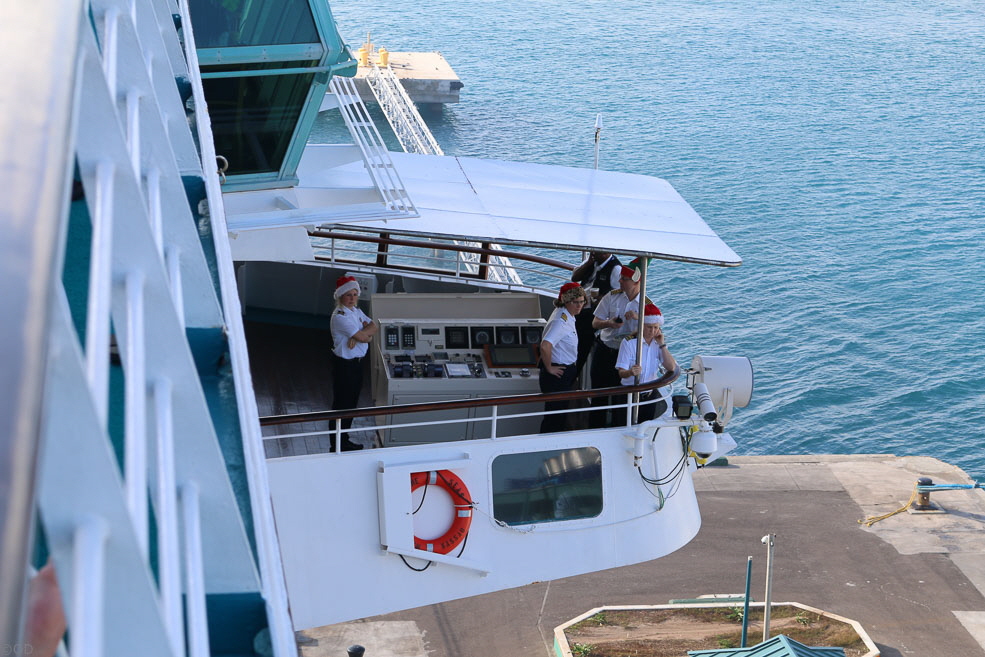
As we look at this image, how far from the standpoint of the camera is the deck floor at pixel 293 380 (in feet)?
38.2

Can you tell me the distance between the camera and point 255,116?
39.9ft

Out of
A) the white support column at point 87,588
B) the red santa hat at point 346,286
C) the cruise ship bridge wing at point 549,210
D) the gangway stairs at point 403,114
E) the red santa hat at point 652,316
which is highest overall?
the gangway stairs at point 403,114

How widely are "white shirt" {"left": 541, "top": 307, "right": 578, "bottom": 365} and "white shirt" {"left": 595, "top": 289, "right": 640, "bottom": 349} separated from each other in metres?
0.93

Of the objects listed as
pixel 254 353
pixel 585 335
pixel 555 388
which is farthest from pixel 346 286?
pixel 254 353

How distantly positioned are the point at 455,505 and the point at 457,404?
3.24 ft

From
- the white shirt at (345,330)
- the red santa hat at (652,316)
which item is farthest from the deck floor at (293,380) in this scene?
the red santa hat at (652,316)

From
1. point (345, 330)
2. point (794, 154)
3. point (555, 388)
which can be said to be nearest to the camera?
point (345, 330)

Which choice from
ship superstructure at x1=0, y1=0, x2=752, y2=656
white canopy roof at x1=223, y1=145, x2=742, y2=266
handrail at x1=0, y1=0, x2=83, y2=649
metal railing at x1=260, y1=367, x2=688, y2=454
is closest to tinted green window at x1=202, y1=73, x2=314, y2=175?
ship superstructure at x1=0, y1=0, x2=752, y2=656

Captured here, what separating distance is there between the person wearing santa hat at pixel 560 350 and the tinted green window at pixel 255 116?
145 inches

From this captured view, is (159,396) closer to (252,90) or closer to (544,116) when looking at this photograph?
(252,90)

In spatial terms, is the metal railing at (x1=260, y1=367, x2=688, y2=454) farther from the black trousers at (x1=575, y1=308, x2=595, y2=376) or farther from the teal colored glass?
the teal colored glass

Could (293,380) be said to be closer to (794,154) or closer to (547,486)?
(547,486)

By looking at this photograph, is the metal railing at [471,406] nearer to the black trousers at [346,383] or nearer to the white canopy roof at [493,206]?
the black trousers at [346,383]

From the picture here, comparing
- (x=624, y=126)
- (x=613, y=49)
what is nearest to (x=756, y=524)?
(x=624, y=126)
